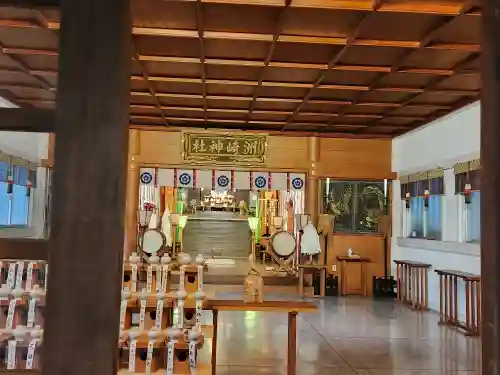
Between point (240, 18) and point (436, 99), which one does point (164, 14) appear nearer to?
point (240, 18)

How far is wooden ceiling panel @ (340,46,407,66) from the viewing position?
5125mm

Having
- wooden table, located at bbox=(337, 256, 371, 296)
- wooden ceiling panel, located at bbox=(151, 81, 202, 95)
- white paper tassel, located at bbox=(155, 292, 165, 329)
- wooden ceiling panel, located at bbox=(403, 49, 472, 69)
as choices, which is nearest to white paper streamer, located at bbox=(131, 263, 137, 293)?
white paper tassel, located at bbox=(155, 292, 165, 329)

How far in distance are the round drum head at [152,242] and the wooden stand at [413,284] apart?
433 cm

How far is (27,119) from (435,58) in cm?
509

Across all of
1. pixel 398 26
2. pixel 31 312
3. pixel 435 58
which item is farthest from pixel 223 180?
pixel 31 312

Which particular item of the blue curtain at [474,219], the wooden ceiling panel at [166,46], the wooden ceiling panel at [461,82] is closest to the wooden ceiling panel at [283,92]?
the wooden ceiling panel at [166,46]

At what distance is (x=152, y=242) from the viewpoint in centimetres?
580

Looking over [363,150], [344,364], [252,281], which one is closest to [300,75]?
[252,281]

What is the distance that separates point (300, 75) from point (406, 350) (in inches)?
134

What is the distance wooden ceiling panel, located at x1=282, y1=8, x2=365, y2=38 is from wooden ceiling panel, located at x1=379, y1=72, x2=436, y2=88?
1.47 meters

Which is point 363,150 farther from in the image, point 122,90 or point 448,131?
point 122,90

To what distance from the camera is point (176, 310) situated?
3.82 meters

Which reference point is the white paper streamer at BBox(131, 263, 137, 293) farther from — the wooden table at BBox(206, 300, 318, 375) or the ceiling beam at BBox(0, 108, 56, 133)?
the ceiling beam at BBox(0, 108, 56, 133)

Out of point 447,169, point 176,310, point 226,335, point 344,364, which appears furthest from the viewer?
point 447,169
